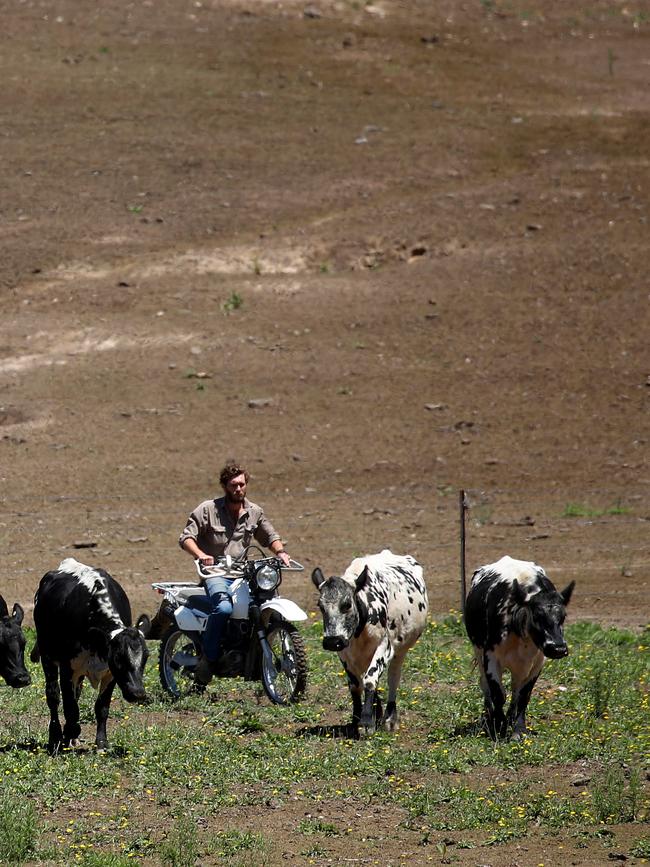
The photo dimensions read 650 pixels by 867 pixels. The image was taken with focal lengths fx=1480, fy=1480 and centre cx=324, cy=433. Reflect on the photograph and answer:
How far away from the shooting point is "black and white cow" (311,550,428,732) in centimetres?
1208

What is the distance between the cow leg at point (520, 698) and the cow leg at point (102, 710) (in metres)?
3.24

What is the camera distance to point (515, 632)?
12.1 m

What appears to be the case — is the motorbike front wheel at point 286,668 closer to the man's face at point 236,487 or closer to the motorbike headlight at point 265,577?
the motorbike headlight at point 265,577

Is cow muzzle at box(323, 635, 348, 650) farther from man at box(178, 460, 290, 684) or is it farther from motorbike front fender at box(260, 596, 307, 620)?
man at box(178, 460, 290, 684)

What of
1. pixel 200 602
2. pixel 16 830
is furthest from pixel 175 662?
pixel 16 830

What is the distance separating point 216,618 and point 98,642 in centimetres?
205

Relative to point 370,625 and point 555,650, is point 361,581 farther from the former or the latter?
point 555,650

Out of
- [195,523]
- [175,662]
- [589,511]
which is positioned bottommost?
[589,511]

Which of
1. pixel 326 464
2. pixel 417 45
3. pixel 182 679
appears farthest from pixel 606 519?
pixel 417 45

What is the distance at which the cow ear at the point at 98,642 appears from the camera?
1151cm

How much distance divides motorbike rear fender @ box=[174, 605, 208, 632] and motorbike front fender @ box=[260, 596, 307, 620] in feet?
1.96

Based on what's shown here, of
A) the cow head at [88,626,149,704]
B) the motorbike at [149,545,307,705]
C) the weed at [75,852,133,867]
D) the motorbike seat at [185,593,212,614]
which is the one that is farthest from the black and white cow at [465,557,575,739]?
the weed at [75,852,133,867]

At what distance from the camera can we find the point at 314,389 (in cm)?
2933

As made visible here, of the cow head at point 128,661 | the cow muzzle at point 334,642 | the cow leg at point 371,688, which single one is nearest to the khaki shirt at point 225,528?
the cow leg at point 371,688
